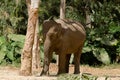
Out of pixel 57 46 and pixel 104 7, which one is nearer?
pixel 57 46

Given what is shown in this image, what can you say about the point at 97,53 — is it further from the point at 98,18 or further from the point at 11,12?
the point at 11,12

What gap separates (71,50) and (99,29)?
7.59 metres

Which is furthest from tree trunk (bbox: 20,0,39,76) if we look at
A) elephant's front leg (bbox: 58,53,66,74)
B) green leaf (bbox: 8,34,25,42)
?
green leaf (bbox: 8,34,25,42)

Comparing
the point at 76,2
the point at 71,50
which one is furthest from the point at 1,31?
the point at 71,50

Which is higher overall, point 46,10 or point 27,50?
point 46,10

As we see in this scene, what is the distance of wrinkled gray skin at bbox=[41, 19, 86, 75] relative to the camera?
11.2 metres

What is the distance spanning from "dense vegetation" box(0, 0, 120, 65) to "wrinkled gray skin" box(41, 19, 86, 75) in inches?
230

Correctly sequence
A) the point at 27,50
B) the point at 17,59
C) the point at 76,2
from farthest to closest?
1. the point at 76,2
2. the point at 17,59
3. the point at 27,50

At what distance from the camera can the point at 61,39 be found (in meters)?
11.4

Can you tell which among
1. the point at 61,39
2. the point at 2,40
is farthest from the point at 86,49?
the point at 61,39

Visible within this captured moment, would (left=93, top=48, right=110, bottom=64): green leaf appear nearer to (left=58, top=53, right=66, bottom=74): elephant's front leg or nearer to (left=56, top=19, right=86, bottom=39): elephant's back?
(left=56, top=19, right=86, bottom=39): elephant's back

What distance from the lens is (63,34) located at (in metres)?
11.4

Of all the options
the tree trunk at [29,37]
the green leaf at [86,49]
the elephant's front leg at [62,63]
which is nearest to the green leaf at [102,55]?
the green leaf at [86,49]

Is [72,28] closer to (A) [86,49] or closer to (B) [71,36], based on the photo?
(B) [71,36]
